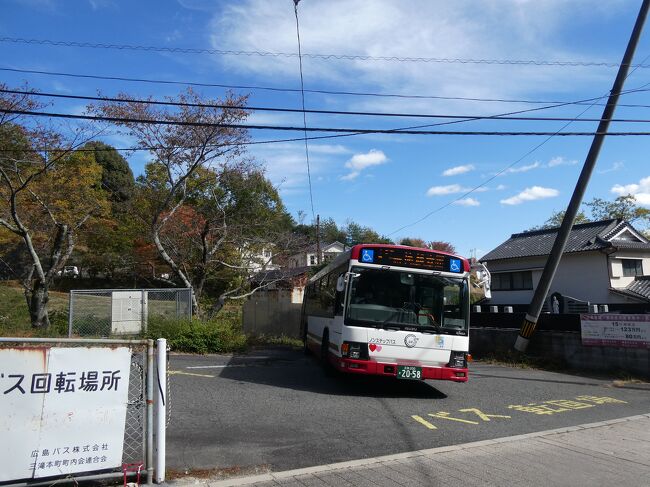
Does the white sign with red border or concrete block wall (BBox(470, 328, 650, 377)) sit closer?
the white sign with red border

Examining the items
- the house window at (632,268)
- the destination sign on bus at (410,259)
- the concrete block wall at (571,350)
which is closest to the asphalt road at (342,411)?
the concrete block wall at (571,350)

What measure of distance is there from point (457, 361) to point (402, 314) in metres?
1.38

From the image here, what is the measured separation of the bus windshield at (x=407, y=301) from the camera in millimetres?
9844

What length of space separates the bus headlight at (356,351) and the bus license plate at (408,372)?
0.69 m

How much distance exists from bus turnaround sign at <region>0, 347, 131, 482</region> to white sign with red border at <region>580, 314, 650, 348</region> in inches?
503

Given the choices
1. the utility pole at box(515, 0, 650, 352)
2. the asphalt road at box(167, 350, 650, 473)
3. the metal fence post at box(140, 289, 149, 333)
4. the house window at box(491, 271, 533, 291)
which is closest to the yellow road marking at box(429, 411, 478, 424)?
the asphalt road at box(167, 350, 650, 473)

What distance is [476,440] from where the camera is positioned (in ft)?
22.5

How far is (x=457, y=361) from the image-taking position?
32.4ft

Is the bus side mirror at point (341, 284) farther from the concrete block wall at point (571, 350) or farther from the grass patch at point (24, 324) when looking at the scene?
the grass patch at point (24, 324)

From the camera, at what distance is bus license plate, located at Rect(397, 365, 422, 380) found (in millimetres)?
9625

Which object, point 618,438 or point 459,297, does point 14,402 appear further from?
point 459,297

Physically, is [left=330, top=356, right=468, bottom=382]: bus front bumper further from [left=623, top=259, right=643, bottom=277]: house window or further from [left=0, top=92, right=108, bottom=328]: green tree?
[left=623, top=259, right=643, bottom=277]: house window

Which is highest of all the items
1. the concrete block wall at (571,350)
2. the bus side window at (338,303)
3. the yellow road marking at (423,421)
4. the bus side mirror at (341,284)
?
the bus side mirror at (341,284)

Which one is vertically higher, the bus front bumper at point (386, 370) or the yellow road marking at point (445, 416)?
the bus front bumper at point (386, 370)
